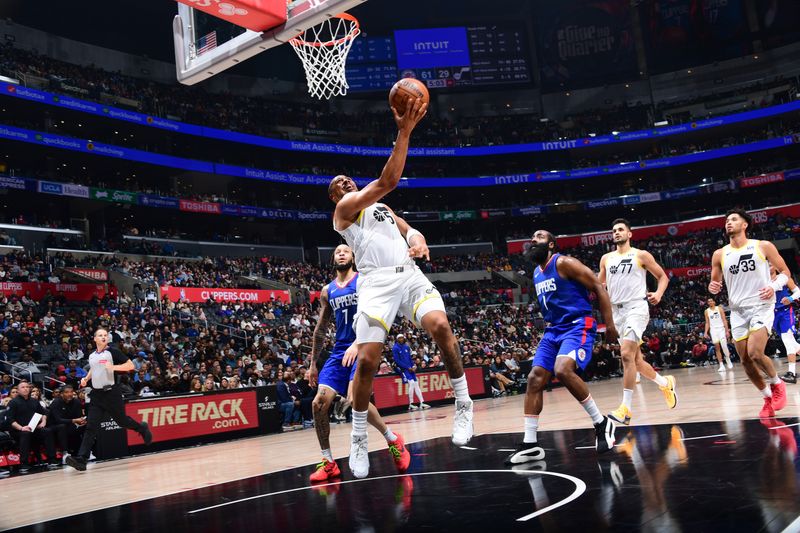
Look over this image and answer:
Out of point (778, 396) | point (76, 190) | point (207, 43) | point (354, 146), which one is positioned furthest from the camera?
point (354, 146)

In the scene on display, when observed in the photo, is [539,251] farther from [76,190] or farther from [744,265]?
[76,190]

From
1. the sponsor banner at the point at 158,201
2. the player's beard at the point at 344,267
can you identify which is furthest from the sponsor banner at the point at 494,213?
the player's beard at the point at 344,267

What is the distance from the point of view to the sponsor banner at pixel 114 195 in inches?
1200

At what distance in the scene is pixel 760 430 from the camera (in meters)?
6.27

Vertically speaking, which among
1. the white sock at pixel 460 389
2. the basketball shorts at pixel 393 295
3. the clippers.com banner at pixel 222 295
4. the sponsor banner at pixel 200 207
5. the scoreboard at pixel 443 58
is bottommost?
the white sock at pixel 460 389

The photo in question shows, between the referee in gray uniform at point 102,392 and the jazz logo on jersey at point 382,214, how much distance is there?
19.4ft

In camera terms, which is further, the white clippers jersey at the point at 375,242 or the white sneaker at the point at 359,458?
the white sneaker at the point at 359,458

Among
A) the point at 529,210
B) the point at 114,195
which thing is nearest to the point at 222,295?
the point at 114,195

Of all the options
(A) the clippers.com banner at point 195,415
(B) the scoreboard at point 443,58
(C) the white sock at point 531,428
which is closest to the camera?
(C) the white sock at point 531,428

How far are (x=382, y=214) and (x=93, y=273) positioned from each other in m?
22.8

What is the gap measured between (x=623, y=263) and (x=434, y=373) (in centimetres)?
1072

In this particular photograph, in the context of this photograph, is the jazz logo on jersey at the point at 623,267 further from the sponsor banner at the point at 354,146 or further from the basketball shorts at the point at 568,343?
the sponsor banner at the point at 354,146

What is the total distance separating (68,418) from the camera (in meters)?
11.9

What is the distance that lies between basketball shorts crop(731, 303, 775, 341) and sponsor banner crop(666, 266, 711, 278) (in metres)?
33.1
